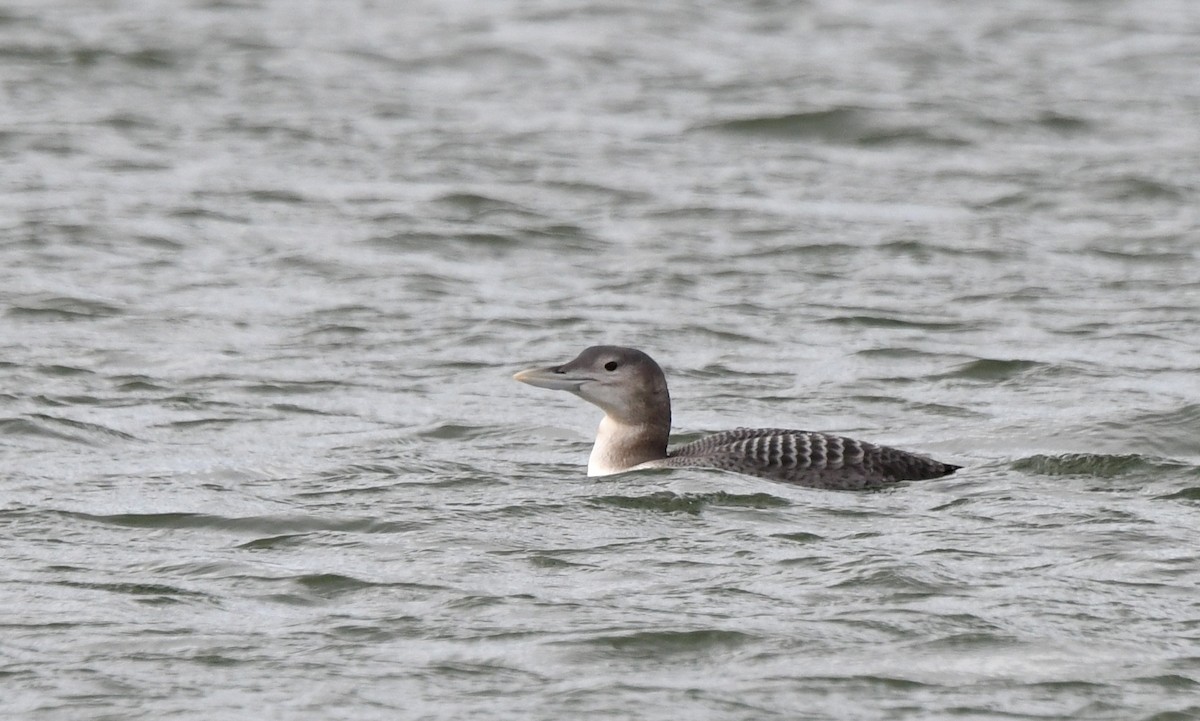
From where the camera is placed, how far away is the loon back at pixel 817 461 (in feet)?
29.1

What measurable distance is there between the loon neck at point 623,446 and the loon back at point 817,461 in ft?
0.84

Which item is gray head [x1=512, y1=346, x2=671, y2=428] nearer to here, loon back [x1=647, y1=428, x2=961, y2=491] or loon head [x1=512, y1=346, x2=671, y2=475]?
loon head [x1=512, y1=346, x2=671, y2=475]

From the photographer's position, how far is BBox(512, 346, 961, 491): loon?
8891 mm

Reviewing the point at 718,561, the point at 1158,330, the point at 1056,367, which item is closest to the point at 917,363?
the point at 1056,367

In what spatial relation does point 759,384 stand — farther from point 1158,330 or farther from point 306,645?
→ point 306,645

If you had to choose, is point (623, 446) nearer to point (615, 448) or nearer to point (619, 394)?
point (615, 448)

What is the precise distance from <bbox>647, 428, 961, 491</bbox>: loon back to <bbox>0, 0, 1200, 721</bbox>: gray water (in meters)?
0.07

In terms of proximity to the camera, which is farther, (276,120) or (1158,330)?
(276,120)

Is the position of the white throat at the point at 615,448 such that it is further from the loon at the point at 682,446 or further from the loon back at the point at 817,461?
the loon back at the point at 817,461

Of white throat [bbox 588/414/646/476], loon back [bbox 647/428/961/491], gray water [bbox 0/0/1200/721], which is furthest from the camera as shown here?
white throat [bbox 588/414/646/476]

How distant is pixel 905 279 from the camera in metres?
13.9

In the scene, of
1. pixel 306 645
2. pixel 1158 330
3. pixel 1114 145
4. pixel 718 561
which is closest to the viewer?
pixel 306 645

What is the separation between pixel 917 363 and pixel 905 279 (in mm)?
2065

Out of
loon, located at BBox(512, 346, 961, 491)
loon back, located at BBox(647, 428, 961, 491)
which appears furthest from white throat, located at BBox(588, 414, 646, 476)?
loon back, located at BBox(647, 428, 961, 491)
